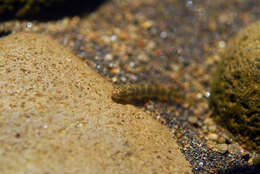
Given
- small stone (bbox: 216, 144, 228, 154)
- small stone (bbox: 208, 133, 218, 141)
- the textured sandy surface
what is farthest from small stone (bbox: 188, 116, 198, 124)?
the textured sandy surface

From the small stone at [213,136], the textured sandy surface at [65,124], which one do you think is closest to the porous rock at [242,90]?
the small stone at [213,136]

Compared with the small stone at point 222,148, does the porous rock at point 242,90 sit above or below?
above

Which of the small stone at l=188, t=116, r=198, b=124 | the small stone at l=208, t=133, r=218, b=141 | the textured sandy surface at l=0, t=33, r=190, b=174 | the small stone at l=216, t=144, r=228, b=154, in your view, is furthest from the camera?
the small stone at l=188, t=116, r=198, b=124

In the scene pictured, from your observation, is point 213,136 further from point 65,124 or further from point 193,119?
point 65,124

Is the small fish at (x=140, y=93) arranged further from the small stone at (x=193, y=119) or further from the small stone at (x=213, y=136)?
the small stone at (x=213, y=136)

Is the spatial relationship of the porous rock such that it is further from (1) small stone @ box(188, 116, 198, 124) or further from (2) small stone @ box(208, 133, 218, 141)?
(1) small stone @ box(188, 116, 198, 124)

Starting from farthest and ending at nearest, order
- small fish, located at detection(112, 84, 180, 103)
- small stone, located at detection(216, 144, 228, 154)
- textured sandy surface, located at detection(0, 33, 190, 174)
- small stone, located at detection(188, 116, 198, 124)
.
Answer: small stone, located at detection(188, 116, 198, 124) < small stone, located at detection(216, 144, 228, 154) < small fish, located at detection(112, 84, 180, 103) < textured sandy surface, located at detection(0, 33, 190, 174)

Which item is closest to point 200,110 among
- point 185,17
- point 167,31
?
point 167,31
